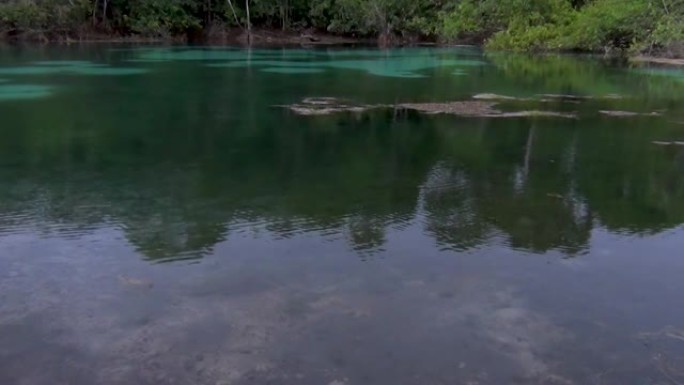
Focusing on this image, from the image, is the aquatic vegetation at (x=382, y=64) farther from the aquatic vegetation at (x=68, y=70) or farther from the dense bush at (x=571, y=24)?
the dense bush at (x=571, y=24)

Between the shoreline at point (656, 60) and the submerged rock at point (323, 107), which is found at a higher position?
the shoreline at point (656, 60)

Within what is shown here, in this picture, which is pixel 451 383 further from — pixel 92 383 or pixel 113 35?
pixel 113 35

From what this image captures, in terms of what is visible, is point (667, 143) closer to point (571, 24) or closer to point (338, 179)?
point (338, 179)

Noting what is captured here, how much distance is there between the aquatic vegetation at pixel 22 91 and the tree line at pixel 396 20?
22.5m

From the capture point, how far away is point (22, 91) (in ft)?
54.5

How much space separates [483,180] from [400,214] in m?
1.95

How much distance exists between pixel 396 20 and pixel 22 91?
111ft

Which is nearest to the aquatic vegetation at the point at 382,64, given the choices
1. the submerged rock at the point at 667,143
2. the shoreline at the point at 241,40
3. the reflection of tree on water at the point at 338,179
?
the reflection of tree on water at the point at 338,179

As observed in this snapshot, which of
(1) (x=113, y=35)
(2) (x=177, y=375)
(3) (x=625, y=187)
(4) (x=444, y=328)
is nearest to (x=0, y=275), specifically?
(2) (x=177, y=375)

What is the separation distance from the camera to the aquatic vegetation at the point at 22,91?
1567cm

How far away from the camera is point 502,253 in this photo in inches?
270

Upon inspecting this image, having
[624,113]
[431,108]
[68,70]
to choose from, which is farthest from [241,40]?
[624,113]

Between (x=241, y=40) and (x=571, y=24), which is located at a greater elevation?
(x=571, y=24)

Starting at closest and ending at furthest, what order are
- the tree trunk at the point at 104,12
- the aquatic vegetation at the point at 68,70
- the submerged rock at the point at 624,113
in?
1. the submerged rock at the point at 624,113
2. the aquatic vegetation at the point at 68,70
3. the tree trunk at the point at 104,12
